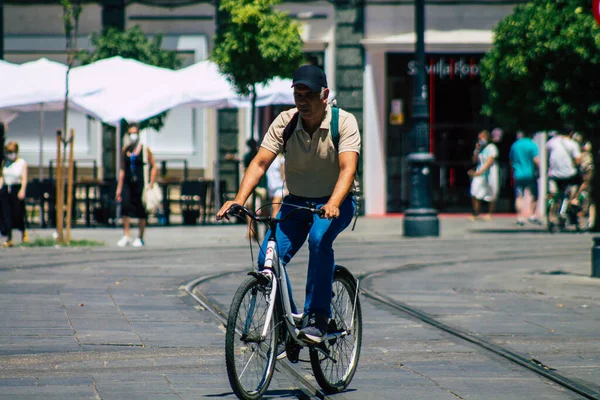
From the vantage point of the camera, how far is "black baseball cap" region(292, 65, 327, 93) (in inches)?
228

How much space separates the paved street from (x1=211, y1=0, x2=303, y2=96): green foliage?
14.5 feet

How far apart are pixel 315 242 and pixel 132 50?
1764cm

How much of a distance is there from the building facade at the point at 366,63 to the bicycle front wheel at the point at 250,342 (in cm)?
1862

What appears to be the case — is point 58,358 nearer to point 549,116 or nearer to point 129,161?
point 129,161

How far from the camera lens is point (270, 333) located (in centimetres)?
567

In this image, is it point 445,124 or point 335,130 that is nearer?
point 335,130

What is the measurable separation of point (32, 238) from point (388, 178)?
30.2 ft

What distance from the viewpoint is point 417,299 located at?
1008cm

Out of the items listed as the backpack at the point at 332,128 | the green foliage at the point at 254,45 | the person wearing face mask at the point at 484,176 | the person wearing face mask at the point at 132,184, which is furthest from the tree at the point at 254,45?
the backpack at the point at 332,128

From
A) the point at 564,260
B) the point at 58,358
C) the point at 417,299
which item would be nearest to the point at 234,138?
the point at 564,260

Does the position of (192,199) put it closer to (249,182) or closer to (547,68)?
(547,68)

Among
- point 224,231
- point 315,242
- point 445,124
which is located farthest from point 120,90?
point 315,242

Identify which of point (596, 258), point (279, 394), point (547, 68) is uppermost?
point (547, 68)

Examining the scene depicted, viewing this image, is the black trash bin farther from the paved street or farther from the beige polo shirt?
the beige polo shirt
